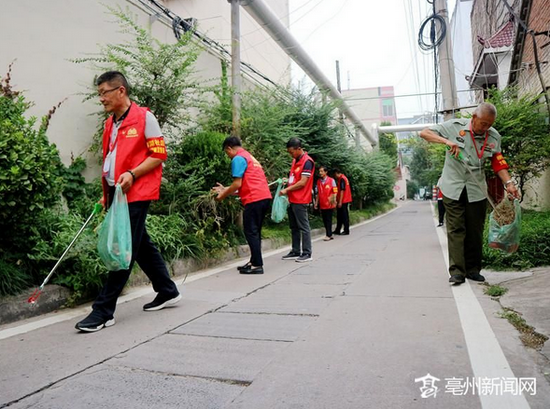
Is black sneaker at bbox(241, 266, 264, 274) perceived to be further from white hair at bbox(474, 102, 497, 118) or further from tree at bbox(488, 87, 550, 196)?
tree at bbox(488, 87, 550, 196)

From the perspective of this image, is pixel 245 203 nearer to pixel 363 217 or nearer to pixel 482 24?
pixel 363 217

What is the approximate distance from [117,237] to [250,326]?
115cm

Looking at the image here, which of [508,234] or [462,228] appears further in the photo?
[462,228]

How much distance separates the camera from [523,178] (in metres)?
8.70

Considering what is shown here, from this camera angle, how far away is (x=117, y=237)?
3350 millimetres

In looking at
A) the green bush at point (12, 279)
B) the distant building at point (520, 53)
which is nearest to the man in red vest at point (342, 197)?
the distant building at point (520, 53)

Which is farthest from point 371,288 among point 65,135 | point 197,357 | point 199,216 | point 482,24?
point 482,24

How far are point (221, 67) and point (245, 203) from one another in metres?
6.50

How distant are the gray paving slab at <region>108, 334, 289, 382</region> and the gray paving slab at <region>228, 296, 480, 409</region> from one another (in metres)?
0.12

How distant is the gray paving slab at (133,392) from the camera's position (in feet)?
7.14

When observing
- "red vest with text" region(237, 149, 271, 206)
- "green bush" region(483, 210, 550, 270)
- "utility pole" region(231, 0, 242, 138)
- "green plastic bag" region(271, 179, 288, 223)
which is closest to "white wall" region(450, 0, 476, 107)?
"utility pole" region(231, 0, 242, 138)

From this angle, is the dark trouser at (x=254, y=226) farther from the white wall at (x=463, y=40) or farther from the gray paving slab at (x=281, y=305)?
the white wall at (x=463, y=40)

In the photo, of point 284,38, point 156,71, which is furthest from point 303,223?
point 284,38

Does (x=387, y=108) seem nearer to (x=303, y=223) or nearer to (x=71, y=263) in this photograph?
(x=303, y=223)
